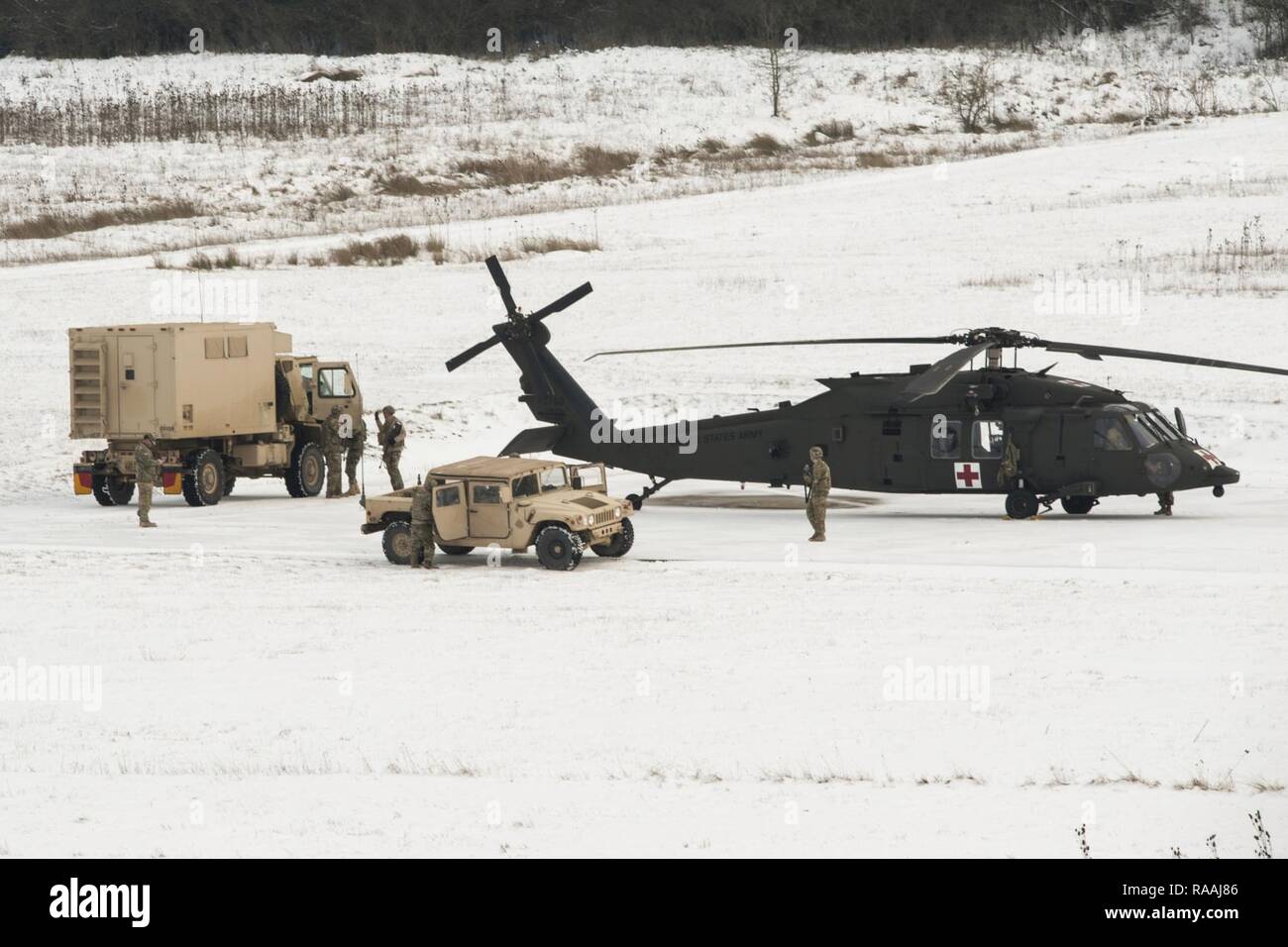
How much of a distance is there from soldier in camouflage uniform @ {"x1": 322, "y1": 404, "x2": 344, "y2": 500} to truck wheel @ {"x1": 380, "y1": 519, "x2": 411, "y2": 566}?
7.54m

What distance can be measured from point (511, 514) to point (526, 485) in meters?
0.45

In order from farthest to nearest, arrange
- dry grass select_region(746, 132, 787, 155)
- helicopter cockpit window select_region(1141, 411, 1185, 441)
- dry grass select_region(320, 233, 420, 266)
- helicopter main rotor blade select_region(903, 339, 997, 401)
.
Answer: dry grass select_region(746, 132, 787, 155) < dry grass select_region(320, 233, 420, 266) < helicopter cockpit window select_region(1141, 411, 1185, 441) < helicopter main rotor blade select_region(903, 339, 997, 401)

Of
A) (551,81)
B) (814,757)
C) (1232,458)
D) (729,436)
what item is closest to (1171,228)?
(1232,458)

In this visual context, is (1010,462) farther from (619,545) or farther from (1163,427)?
(619,545)

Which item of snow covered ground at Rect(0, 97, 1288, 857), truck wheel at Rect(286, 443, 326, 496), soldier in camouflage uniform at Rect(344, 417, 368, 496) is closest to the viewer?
snow covered ground at Rect(0, 97, 1288, 857)

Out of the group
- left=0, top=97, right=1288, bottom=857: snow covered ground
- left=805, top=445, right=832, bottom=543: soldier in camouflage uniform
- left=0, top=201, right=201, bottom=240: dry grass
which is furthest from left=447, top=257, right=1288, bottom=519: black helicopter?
left=0, top=201, right=201, bottom=240: dry grass

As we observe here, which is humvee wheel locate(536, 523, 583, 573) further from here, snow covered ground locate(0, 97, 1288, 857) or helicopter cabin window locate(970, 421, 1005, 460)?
helicopter cabin window locate(970, 421, 1005, 460)

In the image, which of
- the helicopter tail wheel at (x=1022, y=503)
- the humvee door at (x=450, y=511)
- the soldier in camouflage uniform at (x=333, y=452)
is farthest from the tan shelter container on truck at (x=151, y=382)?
the helicopter tail wheel at (x=1022, y=503)

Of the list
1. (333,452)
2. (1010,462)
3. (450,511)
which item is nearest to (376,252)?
(333,452)

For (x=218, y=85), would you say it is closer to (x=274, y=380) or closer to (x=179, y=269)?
(x=179, y=269)

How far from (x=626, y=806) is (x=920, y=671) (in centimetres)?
425

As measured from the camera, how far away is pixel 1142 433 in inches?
890

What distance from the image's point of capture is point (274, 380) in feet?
92.7

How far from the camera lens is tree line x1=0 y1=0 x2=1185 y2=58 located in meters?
74.0
